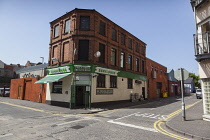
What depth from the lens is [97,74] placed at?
15.7 meters

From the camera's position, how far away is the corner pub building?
15398 mm

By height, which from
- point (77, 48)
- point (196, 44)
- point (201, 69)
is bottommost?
point (201, 69)

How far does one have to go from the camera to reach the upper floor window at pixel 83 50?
52.6 feet

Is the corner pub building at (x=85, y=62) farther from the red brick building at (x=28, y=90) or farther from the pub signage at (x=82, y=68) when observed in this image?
the red brick building at (x=28, y=90)

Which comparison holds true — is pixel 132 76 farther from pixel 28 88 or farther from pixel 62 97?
pixel 28 88

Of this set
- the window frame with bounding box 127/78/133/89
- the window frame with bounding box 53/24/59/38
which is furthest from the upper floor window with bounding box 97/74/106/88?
the window frame with bounding box 53/24/59/38

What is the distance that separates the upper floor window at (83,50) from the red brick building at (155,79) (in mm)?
17114

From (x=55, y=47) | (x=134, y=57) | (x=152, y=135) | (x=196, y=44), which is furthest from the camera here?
(x=134, y=57)

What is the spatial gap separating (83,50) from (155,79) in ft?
71.6

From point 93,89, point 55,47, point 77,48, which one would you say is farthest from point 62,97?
point 55,47

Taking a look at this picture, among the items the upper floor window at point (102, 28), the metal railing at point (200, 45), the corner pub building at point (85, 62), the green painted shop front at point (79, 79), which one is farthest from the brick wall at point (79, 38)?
the metal railing at point (200, 45)

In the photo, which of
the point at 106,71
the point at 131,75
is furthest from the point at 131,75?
the point at 106,71

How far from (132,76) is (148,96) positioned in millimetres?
7591

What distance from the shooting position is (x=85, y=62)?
51.6 feet
